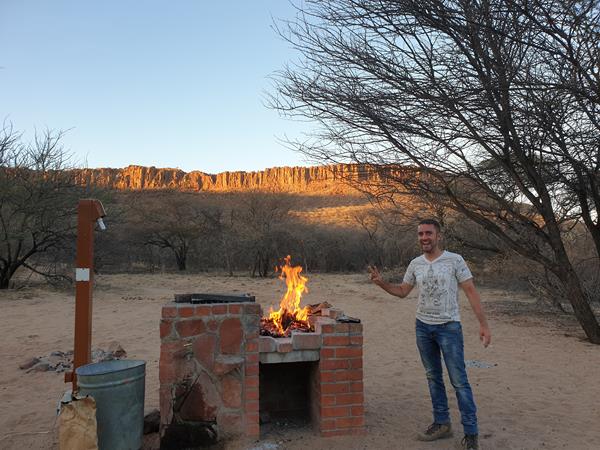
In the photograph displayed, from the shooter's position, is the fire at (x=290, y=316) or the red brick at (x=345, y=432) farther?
the fire at (x=290, y=316)

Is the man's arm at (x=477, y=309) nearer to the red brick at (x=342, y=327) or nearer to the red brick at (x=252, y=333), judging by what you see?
the red brick at (x=342, y=327)

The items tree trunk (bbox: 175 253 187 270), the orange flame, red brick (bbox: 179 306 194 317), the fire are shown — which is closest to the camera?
red brick (bbox: 179 306 194 317)

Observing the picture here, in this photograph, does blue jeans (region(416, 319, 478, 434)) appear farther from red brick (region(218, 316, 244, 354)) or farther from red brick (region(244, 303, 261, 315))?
red brick (region(218, 316, 244, 354))

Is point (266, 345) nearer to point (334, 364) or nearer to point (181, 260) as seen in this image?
point (334, 364)

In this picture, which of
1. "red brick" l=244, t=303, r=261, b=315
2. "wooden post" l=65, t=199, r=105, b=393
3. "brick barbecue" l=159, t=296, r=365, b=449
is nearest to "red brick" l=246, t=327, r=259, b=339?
"brick barbecue" l=159, t=296, r=365, b=449

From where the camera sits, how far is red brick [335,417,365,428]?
421cm

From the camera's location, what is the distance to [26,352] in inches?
308

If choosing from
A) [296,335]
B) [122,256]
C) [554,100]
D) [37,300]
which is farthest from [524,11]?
[122,256]

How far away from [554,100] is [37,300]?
14271 mm

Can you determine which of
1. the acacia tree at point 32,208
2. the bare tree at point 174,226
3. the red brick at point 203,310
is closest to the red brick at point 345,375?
the red brick at point 203,310

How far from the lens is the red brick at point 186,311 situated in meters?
3.97

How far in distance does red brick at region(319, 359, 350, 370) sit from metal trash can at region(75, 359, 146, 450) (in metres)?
1.59

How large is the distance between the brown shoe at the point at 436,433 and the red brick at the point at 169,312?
2.54 metres

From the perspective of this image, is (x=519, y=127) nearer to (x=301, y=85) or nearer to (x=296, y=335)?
(x=301, y=85)
